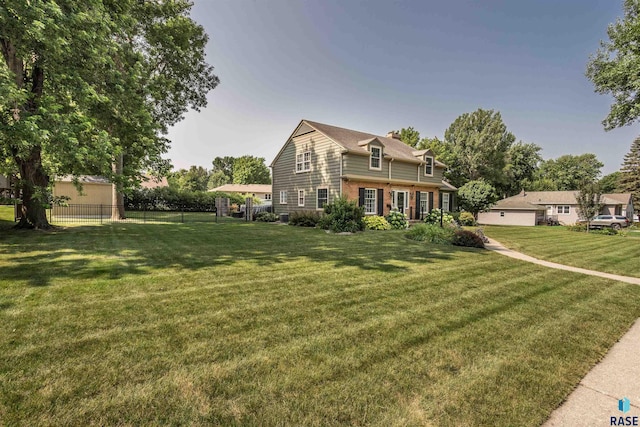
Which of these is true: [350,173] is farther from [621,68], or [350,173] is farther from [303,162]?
[621,68]

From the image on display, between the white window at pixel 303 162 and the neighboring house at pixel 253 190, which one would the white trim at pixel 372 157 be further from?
the neighboring house at pixel 253 190

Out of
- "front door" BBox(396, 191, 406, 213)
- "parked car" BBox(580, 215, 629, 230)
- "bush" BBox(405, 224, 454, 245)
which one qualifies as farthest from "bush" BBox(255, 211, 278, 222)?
"parked car" BBox(580, 215, 629, 230)

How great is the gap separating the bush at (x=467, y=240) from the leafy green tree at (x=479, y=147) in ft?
97.0

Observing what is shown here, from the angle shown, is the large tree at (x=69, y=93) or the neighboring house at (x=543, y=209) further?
the neighboring house at (x=543, y=209)

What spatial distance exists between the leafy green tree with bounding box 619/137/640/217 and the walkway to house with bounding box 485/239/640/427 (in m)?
63.5

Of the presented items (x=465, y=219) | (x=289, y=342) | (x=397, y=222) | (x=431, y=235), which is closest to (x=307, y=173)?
(x=397, y=222)

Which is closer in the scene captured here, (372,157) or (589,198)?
(372,157)

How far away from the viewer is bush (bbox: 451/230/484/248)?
11.3 metres

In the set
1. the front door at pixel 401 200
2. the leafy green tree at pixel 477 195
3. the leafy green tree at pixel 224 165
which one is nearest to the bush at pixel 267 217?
the front door at pixel 401 200

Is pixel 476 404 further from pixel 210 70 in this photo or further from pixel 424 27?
pixel 210 70

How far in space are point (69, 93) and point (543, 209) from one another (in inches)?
1769

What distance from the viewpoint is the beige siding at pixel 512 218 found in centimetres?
3416

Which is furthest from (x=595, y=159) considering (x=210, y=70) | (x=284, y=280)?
(x=284, y=280)

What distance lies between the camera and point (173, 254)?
7848 millimetres
